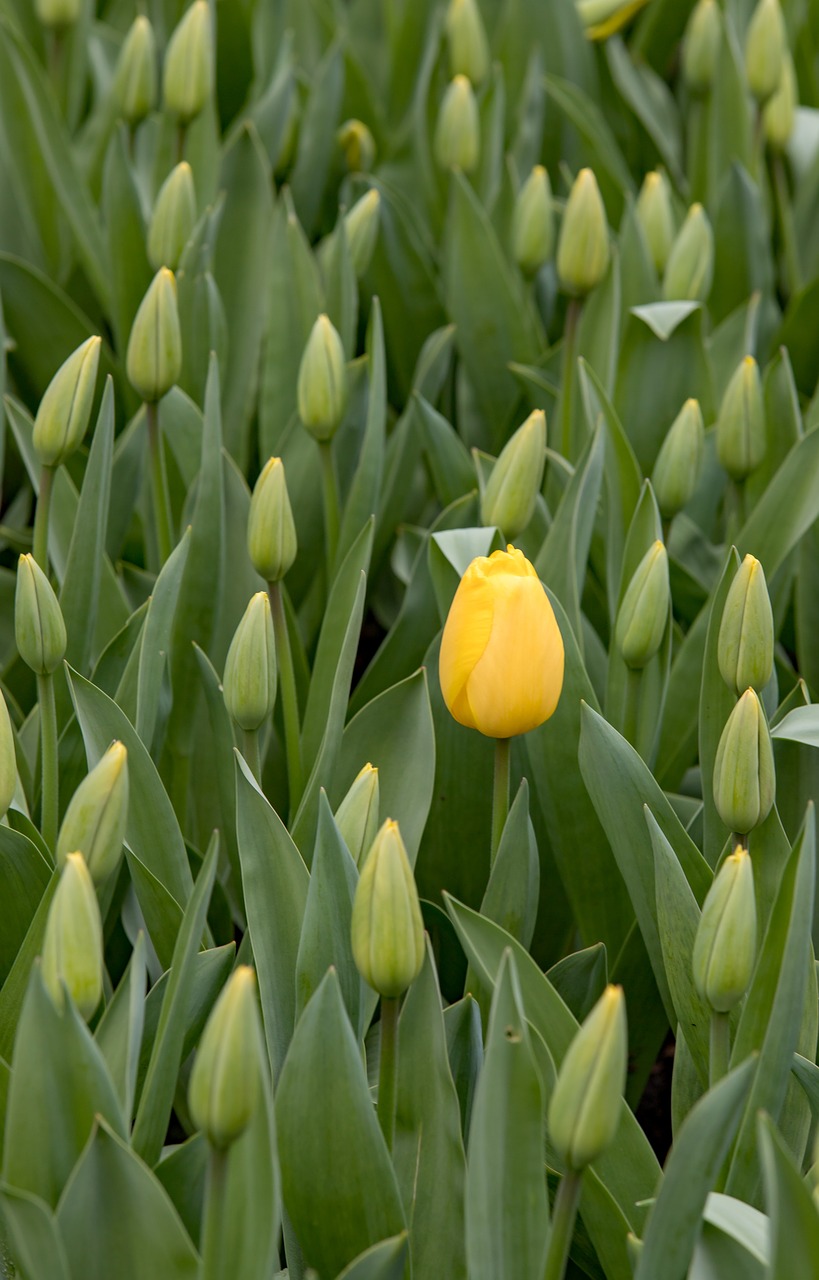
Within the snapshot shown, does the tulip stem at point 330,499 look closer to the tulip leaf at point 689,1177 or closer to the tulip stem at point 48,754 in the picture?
the tulip stem at point 48,754

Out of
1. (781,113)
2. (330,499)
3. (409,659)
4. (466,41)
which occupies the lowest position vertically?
(409,659)

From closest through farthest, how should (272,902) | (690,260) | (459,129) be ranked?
(272,902), (690,260), (459,129)

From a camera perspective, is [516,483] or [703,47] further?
[703,47]

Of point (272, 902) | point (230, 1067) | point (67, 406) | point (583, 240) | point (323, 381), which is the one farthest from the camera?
point (583, 240)

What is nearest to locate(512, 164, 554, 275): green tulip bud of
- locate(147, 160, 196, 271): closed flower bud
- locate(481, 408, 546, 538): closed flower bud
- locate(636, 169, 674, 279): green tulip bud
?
locate(636, 169, 674, 279): green tulip bud

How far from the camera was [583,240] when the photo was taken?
1.20m

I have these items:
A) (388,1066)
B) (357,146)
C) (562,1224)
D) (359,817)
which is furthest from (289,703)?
(357,146)

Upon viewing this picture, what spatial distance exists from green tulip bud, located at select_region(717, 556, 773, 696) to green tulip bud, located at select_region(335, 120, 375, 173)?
3.12 ft

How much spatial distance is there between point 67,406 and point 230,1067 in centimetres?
50

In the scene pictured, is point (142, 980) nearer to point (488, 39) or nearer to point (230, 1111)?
point (230, 1111)

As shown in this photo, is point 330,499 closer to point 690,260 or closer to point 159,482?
point 159,482

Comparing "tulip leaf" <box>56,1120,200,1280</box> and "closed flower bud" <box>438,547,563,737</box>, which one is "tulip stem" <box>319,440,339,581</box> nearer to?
"closed flower bud" <box>438,547,563,737</box>

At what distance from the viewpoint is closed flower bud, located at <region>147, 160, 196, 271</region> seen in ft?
3.96

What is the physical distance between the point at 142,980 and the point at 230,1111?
0.57ft
